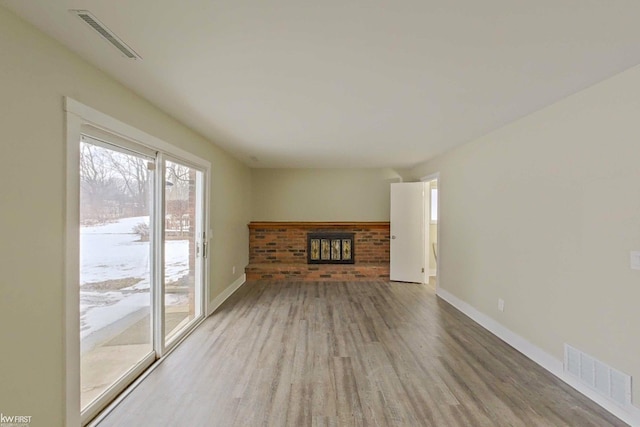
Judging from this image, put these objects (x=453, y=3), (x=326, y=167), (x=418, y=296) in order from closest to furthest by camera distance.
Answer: (x=453, y=3) < (x=418, y=296) < (x=326, y=167)

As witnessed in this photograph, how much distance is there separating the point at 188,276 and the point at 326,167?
3.60 m

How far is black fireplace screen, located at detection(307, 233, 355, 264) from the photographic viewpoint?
241 inches

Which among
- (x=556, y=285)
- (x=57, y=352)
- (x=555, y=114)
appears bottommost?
(x=57, y=352)

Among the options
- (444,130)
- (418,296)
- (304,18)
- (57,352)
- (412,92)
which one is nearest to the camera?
(304,18)

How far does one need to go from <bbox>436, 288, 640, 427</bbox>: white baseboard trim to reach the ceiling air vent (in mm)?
3837

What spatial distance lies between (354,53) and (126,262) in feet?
7.64

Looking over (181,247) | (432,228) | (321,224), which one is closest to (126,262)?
(181,247)

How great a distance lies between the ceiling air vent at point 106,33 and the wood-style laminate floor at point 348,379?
7.64 ft

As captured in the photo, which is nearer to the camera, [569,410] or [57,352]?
[57,352]

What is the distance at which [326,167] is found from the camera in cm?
606

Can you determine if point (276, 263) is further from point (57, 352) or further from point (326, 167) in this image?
point (57, 352)

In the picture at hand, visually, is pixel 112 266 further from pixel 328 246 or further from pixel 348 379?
pixel 328 246

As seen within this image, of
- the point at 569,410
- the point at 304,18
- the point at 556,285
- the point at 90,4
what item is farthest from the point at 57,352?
the point at 556,285

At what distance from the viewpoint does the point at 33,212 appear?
1444 millimetres
